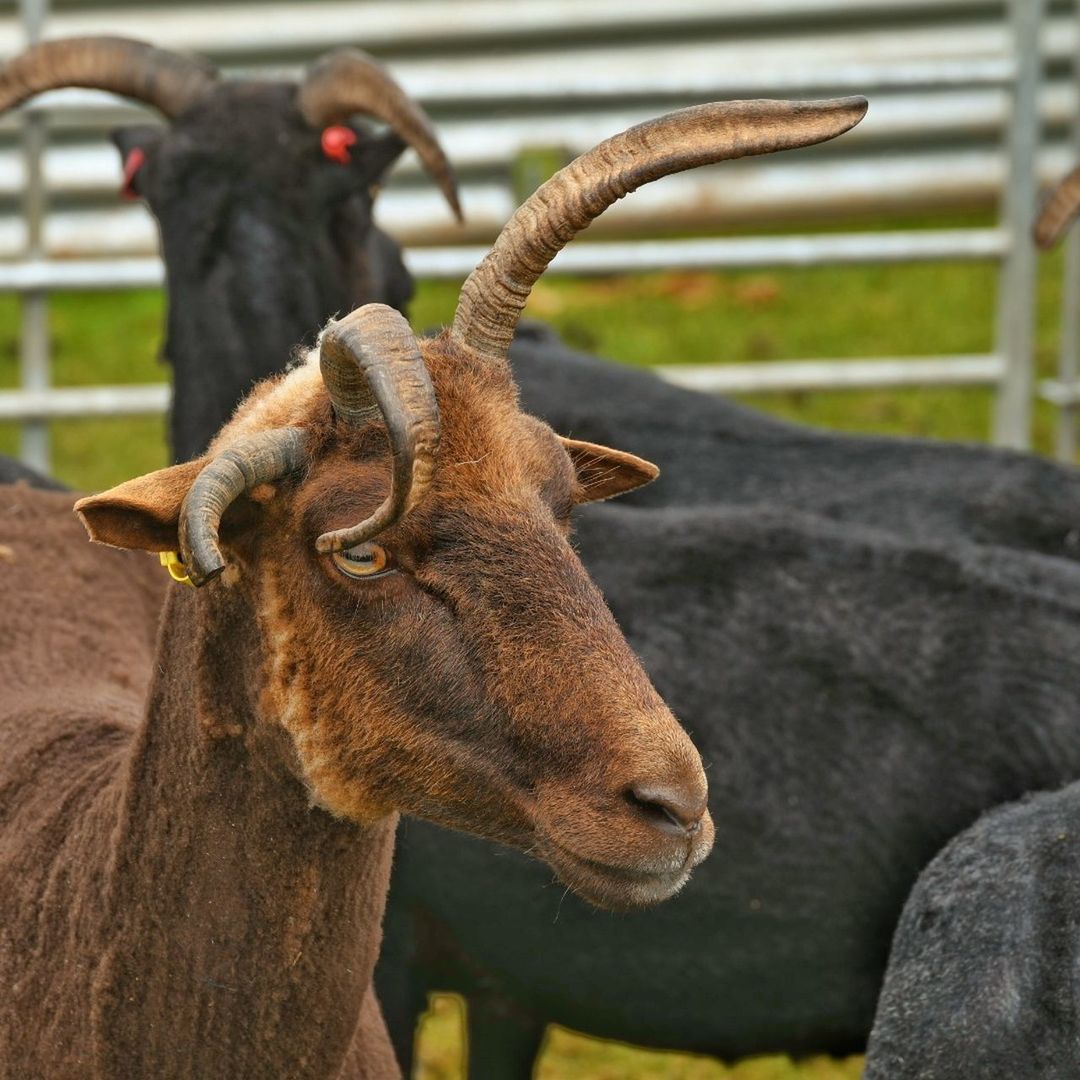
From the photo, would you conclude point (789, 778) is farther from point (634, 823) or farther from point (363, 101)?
point (363, 101)

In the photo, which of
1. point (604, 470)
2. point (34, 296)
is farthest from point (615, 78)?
point (604, 470)

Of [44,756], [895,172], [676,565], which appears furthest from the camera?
[895,172]

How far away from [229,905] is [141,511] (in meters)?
0.75

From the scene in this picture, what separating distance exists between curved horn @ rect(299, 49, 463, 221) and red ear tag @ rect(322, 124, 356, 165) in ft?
0.12

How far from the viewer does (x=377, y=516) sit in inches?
114

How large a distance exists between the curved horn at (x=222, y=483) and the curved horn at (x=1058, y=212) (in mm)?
3413

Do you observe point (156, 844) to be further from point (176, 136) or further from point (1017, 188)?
point (1017, 188)

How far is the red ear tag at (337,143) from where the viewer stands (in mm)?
6215

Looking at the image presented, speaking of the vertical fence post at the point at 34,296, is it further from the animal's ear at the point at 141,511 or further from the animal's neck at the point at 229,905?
the animal's ear at the point at 141,511

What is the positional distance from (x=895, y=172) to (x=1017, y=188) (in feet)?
14.6

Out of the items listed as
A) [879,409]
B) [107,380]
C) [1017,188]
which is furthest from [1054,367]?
[107,380]

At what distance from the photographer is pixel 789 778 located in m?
4.71

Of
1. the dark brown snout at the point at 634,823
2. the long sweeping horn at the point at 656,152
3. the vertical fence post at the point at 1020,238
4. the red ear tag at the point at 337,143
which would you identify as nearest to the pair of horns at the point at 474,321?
the long sweeping horn at the point at 656,152

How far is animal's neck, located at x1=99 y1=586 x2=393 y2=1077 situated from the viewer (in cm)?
327
